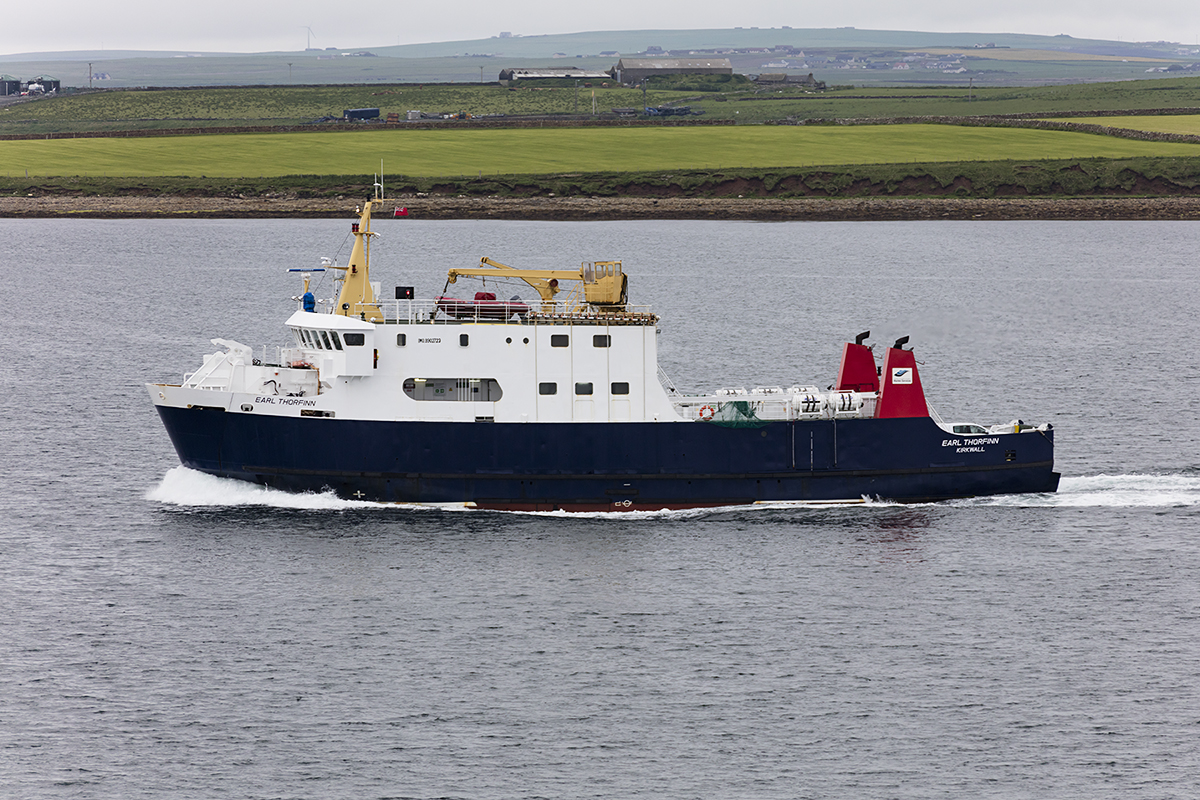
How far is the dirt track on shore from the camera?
4781 inches

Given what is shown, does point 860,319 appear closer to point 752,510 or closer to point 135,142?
point 752,510

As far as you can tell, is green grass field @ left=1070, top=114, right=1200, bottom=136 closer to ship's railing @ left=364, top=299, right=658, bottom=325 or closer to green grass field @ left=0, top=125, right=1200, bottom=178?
green grass field @ left=0, top=125, right=1200, bottom=178

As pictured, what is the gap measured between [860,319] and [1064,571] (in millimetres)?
41709

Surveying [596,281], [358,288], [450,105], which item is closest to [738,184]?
[450,105]

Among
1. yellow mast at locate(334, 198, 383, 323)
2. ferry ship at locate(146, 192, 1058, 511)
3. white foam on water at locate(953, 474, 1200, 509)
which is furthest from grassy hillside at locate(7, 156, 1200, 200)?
ferry ship at locate(146, 192, 1058, 511)

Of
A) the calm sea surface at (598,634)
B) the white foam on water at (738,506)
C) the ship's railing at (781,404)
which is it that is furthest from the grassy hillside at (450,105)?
the ship's railing at (781,404)

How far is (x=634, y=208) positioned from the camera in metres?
124

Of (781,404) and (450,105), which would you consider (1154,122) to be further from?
(781,404)

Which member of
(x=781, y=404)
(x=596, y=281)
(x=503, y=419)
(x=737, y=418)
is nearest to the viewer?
(x=503, y=419)

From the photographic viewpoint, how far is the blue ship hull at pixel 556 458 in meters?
39.9

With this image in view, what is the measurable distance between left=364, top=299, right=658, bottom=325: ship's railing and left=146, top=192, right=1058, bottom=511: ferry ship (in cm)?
5

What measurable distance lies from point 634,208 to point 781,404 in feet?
278

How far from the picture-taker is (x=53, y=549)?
38.0 meters

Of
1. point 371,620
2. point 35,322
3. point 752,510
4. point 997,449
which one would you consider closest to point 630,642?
point 371,620
